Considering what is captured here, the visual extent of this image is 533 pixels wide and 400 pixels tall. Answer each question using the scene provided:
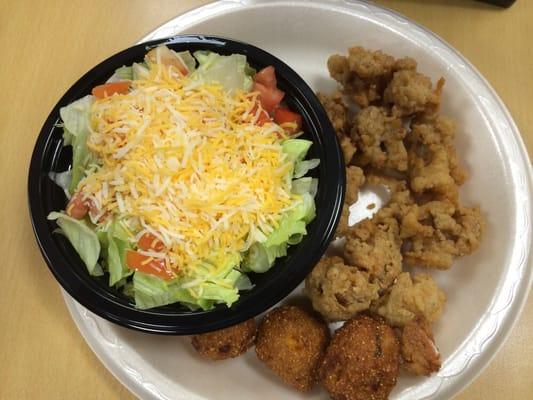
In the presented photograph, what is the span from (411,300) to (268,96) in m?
0.75

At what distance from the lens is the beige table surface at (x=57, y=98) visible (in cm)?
161

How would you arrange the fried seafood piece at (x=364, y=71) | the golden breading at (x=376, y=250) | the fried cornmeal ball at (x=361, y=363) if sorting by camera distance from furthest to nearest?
the fried seafood piece at (x=364, y=71)
the golden breading at (x=376, y=250)
the fried cornmeal ball at (x=361, y=363)

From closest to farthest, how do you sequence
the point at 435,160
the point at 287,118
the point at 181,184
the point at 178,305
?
1. the point at 181,184
2. the point at 178,305
3. the point at 287,118
4. the point at 435,160

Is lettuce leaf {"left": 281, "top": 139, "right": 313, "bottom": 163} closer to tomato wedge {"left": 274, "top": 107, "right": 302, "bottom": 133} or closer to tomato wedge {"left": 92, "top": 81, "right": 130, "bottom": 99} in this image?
tomato wedge {"left": 274, "top": 107, "right": 302, "bottom": 133}

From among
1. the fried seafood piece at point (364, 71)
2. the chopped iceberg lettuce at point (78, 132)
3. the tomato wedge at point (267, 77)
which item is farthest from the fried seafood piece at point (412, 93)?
the chopped iceberg lettuce at point (78, 132)

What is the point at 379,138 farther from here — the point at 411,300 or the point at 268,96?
the point at 411,300

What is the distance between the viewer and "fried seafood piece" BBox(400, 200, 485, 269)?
5.11 ft

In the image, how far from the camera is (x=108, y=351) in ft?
5.06

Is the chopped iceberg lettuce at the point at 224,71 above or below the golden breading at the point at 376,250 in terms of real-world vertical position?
above

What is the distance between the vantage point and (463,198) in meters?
1.69

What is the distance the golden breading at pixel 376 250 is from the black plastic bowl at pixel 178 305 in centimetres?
21

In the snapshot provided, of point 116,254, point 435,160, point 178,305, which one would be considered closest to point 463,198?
point 435,160

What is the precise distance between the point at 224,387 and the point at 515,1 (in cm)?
176

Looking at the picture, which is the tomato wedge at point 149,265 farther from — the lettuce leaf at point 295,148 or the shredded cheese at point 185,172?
the lettuce leaf at point 295,148
